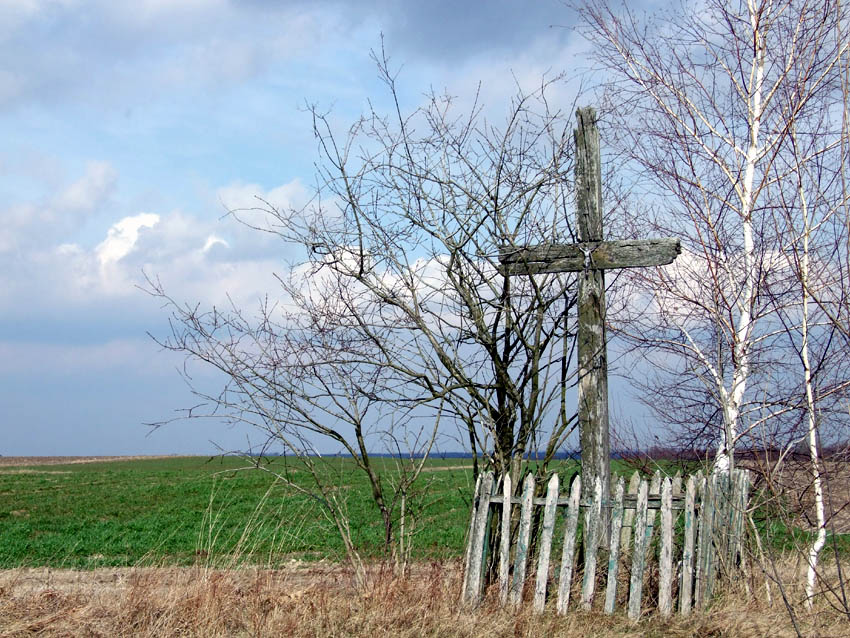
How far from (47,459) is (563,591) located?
69.5 m

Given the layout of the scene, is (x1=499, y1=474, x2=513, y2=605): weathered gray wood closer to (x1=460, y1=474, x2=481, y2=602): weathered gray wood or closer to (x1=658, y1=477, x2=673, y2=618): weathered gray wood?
(x1=460, y1=474, x2=481, y2=602): weathered gray wood

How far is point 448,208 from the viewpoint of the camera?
265 inches

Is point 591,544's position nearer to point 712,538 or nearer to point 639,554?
point 639,554

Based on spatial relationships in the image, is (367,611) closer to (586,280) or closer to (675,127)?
(586,280)

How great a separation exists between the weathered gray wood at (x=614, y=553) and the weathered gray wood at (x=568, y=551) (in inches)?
12.4

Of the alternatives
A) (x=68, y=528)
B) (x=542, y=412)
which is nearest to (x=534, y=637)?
(x=542, y=412)

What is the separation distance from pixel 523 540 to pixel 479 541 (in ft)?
1.17

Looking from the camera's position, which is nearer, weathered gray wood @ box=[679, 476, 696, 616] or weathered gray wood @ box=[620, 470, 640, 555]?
weathered gray wood @ box=[679, 476, 696, 616]

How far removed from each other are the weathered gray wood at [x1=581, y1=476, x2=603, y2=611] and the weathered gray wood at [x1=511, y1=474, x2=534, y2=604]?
1.56ft

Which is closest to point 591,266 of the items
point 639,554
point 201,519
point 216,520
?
point 639,554

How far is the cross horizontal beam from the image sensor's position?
21.8 feet

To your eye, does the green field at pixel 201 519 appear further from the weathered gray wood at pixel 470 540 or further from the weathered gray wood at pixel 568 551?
the weathered gray wood at pixel 568 551

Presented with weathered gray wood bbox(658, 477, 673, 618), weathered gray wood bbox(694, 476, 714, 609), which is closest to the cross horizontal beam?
weathered gray wood bbox(658, 477, 673, 618)

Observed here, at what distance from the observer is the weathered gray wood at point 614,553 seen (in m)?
6.38
